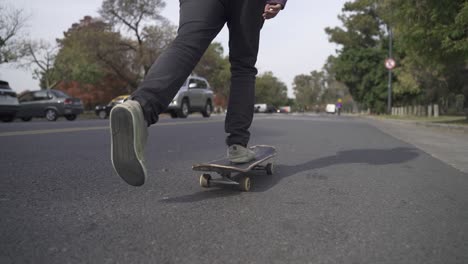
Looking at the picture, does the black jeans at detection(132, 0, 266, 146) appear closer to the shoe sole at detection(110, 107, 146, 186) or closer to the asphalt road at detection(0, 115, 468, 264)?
the shoe sole at detection(110, 107, 146, 186)

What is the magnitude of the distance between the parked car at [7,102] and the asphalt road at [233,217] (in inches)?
518

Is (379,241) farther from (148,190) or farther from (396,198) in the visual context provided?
(148,190)

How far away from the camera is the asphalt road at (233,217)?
1.43 metres

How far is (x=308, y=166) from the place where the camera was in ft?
11.9

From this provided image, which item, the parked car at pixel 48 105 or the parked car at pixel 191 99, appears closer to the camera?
the parked car at pixel 191 99

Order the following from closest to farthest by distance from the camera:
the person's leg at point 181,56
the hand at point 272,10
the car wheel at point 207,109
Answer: the person's leg at point 181,56 < the hand at point 272,10 < the car wheel at point 207,109

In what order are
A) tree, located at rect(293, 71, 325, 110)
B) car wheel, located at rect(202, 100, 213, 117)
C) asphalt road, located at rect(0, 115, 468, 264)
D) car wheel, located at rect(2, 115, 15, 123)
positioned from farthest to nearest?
1. tree, located at rect(293, 71, 325, 110)
2. car wheel, located at rect(202, 100, 213, 117)
3. car wheel, located at rect(2, 115, 15, 123)
4. asphalt road, located at rect(0, 115, 468, 264)

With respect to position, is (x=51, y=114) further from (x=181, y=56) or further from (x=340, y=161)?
(x=181, y=56)

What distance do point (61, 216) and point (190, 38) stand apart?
4.05 ft

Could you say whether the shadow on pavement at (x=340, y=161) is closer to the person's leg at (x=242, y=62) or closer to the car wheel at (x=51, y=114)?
the person's leg at (x=242, y=62)

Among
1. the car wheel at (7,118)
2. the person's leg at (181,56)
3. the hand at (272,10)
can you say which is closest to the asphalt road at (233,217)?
the person's leg at (181,56)

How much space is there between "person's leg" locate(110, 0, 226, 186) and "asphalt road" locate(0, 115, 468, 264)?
0.82 ft

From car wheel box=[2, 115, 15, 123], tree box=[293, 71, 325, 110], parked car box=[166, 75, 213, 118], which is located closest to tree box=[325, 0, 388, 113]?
parked car box=[166, 75, 213, 118]

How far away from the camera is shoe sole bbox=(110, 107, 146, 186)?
1.99m
